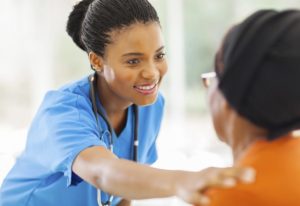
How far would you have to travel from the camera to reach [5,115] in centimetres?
345

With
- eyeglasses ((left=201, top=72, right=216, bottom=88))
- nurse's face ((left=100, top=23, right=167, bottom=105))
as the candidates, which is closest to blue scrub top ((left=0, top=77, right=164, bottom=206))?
nurse's face ((left=100, top=23, right=167, bottom=105))

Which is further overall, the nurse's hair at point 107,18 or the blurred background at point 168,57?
the blurred background at point 168,57

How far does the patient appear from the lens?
78cm

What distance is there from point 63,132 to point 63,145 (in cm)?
4

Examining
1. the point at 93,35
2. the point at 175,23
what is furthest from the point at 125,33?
the point at 175,23

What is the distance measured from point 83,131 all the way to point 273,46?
2.18 ft

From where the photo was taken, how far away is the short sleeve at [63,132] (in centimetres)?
127

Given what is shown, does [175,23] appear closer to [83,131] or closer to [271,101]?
[83,131]

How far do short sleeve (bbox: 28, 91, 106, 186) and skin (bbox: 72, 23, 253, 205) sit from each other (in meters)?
0.05

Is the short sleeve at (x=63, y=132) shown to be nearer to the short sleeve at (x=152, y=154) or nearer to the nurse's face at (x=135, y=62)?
the nurse's face at (x=135, y=62)

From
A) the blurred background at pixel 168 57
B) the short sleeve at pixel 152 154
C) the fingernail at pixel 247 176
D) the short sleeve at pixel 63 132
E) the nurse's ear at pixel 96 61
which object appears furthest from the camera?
the blurred background at pixel 168 57

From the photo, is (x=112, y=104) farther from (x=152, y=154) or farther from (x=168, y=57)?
(x=168, y=57)

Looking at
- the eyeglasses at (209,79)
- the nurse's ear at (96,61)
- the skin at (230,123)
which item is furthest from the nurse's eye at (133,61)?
the skin at (230,123)

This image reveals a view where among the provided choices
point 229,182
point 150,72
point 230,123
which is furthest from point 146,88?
point 229,182
